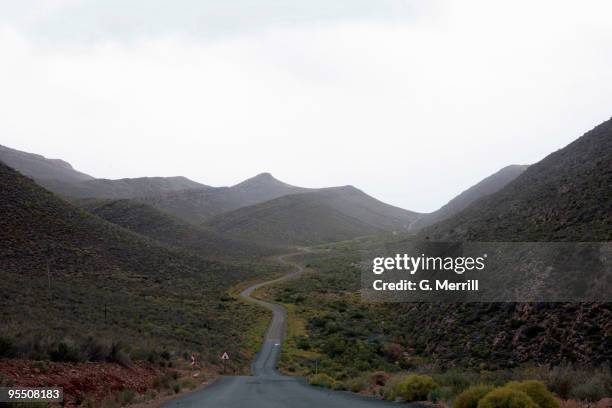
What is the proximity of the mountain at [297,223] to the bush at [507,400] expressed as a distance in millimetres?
115692

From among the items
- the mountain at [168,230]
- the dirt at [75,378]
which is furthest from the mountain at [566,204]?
the mountain at [168,230]

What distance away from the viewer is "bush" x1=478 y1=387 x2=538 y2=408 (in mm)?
8900

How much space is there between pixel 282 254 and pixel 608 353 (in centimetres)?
8585

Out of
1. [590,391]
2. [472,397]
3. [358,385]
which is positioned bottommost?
[358,385]

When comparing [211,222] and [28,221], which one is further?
[211,222]

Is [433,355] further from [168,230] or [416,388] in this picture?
[168,230]

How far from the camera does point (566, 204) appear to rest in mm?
32750

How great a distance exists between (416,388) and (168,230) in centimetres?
9381

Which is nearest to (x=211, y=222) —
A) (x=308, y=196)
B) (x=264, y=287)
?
(x=308, y=196)

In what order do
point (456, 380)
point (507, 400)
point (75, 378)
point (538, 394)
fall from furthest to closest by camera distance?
point (75, 378)
point (456, 380)
point (538, 394)
point (507, 400)

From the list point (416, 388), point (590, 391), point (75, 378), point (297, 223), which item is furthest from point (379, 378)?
point (297, 223)

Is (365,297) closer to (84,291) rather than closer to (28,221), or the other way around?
(84,291)

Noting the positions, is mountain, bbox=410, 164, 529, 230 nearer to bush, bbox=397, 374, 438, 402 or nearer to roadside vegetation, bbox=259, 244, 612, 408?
roadside vegetation, bbox=259, 244, 612, 408

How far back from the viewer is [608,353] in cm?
1847
